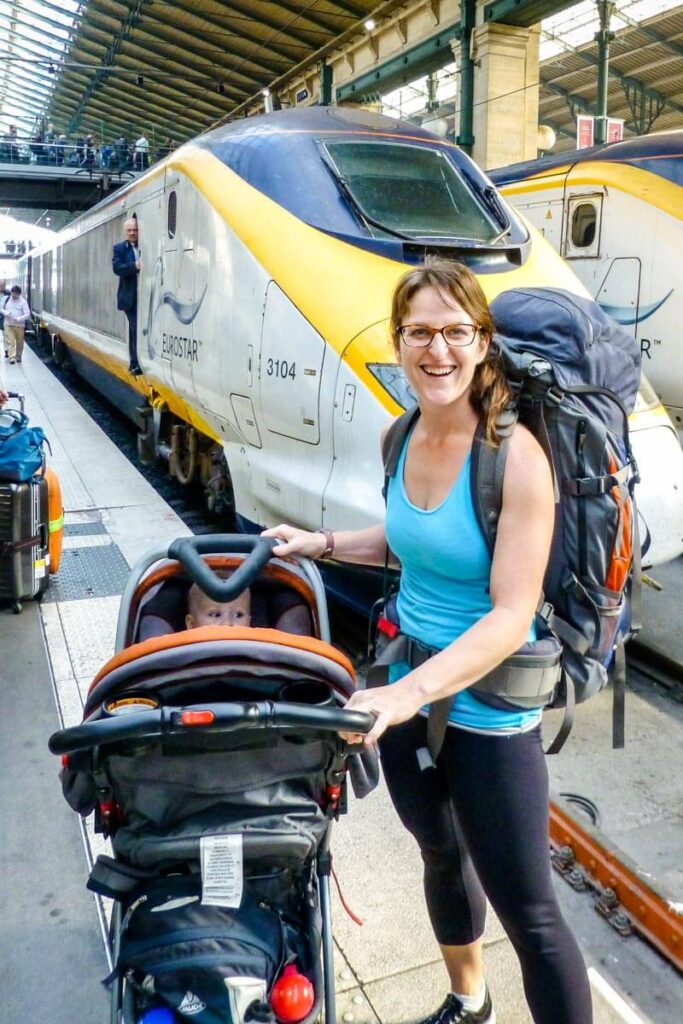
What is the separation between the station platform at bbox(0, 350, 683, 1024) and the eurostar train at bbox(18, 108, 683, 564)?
1115 mm

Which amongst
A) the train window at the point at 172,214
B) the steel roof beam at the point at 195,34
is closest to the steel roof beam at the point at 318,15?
the steel roof beam at the point at 195,34

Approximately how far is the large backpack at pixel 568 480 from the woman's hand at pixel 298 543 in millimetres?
306

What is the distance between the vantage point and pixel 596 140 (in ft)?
47.7

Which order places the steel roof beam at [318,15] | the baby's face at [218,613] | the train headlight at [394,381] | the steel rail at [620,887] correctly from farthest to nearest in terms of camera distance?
the steel roof beam at [318,15] < the train headlight at [394,381] < the steel rail at [620,887] < the baby's face at [218,613]

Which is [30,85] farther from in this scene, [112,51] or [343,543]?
[343,543]

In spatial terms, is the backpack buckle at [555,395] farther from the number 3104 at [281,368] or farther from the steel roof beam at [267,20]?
the steel roof beam at [267,20]

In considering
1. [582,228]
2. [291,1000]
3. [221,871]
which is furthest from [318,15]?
[291,1000]

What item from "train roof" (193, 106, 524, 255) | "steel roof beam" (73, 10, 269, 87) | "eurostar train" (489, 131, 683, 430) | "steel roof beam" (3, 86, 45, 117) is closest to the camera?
"train roof" (193, 106, 524, 255)

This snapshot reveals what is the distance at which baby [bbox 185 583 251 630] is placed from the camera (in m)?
2.37

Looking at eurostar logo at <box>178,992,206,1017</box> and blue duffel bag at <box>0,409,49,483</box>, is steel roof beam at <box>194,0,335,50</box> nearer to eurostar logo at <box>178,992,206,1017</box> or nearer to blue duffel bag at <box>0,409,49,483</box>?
blue duffel bag at <box>0,409,49,483</box>

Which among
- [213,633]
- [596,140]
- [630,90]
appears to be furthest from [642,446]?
[630,90]

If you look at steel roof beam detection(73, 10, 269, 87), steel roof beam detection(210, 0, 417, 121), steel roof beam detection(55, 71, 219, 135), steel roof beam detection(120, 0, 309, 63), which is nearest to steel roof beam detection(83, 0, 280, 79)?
steel roof beam detection(73, 10, 269, 87)

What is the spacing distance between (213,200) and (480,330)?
422cm

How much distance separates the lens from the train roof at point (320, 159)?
196 inches
